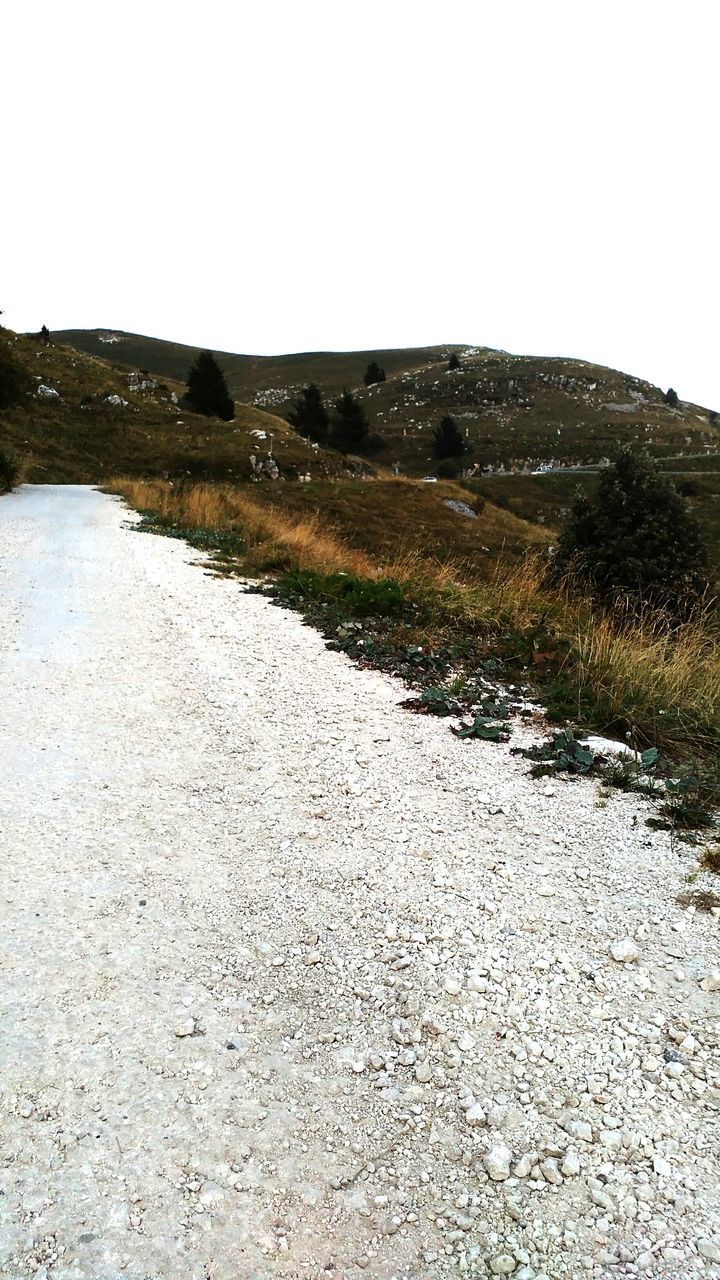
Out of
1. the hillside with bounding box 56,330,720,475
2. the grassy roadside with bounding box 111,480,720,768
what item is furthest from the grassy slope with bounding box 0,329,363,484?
the hillside with bounding box 56,330,720,475

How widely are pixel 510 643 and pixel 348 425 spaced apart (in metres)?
56.9

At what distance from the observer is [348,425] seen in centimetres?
5997

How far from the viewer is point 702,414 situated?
327ft

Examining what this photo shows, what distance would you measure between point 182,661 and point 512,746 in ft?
10.8

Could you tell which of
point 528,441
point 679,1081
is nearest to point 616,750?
point 679,1081

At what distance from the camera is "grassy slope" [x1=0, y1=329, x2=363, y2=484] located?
3272 cm

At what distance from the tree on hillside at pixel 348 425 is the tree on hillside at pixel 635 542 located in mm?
47950

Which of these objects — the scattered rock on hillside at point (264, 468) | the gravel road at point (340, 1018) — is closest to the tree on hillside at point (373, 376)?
the scattered rock on hillside at point (264, 468)

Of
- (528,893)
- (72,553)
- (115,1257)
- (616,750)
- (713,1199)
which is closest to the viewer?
(115,1257)

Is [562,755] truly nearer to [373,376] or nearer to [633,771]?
[633,771]

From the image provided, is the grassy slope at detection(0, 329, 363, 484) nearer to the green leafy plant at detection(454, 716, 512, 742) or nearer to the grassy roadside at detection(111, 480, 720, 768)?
the grassy roadside at detection(111, 480, 720, 768)

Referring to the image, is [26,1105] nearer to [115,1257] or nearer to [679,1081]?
[115,1257]

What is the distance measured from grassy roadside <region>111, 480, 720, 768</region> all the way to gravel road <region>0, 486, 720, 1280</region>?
130 centimetres

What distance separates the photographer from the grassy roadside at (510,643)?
16.8 feet
